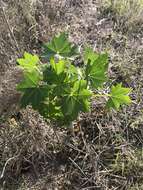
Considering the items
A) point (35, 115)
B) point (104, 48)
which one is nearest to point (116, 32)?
point (104, 48)

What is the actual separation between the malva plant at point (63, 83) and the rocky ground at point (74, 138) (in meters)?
0.27

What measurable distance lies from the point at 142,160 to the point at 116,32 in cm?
97

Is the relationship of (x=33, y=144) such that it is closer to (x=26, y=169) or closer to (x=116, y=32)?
(x=26, y=169)

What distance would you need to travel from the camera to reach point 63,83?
81.2 inches

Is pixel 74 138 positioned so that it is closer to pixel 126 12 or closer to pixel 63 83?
pixel 63 83

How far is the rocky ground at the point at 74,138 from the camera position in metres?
2.28

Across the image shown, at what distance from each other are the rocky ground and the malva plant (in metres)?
0.27

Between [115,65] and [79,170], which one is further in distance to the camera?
[115,65]

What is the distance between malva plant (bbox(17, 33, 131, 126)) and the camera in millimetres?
2047

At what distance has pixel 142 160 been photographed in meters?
2.29

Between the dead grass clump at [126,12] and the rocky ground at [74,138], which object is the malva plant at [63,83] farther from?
the dead grass clump at [126,12]

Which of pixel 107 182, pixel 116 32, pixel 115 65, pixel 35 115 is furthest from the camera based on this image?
pixel 116 32

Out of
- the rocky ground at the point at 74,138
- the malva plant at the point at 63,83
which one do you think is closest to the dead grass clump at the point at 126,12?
the rocky ground at the point at 74,138

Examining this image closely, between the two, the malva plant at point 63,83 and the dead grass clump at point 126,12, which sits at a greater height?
the dead grass clump at point 126,12
